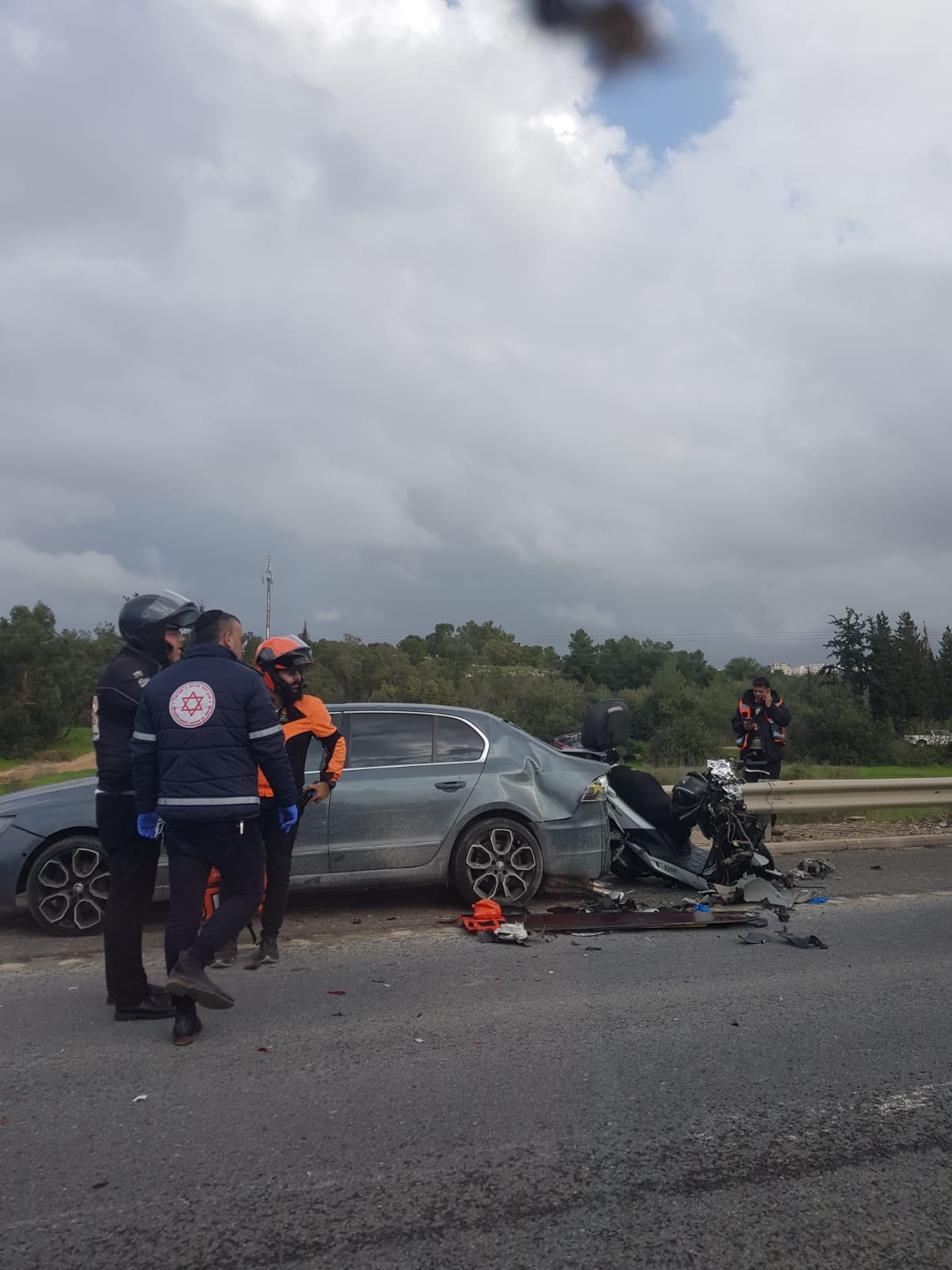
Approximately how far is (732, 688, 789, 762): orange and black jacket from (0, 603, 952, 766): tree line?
223 centimetres

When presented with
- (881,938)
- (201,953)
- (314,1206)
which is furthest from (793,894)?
(314,1206)

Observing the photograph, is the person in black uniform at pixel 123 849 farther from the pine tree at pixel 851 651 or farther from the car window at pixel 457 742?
the pine tree at pixel 851 651

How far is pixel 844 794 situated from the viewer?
410 inches

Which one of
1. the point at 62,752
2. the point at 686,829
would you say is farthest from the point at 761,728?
the point at 62,752

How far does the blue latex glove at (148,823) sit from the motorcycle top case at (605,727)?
16.2 ft

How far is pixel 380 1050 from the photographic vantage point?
4234 mm

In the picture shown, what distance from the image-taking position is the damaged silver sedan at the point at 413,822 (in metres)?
6.37

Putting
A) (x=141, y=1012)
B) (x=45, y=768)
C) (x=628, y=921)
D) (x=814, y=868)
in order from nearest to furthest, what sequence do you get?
(x=141, y=1012), (x=628, y=921), (x=814, y=868), (x=45, y=768)

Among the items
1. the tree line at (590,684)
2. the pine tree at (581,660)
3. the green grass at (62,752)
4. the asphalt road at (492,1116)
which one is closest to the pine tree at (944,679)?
the tree line at (590,684)

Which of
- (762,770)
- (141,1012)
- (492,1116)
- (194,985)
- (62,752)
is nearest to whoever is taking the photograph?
(492,1116)

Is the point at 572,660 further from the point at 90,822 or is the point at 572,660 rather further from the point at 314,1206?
the point at 314,1206

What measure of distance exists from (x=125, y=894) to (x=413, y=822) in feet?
8.32

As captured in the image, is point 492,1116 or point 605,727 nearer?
point 492,1116

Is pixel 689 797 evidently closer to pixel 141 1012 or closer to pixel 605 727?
pixel 605 727
